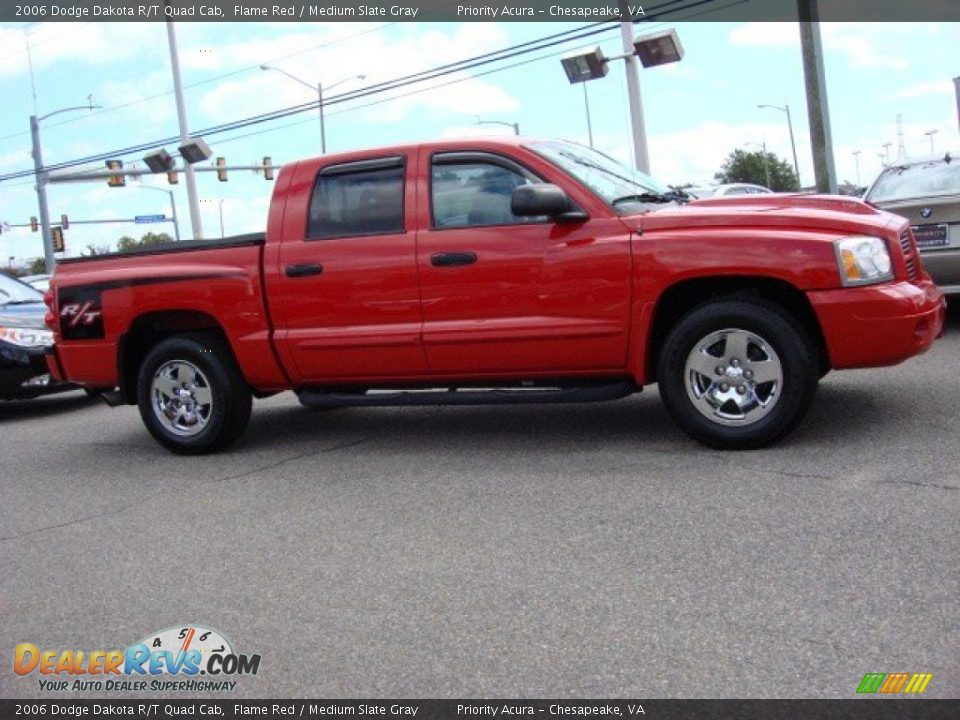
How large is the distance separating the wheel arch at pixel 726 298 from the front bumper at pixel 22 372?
615 centimetres

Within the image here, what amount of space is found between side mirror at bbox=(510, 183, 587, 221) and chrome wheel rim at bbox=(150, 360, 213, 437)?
2558 millimetres

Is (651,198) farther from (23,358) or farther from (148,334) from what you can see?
(23,358)

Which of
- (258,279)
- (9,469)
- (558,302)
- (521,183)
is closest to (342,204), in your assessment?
(258,279)

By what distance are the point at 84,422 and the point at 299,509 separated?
14.9ft

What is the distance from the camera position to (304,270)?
6223 millimetres

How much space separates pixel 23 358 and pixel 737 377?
270 inches

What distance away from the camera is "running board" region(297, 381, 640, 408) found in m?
5.67

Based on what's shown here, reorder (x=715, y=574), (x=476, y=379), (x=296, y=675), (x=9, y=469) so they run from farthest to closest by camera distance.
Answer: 1. (x=9, y=469)
2. (x=476, y=379)
3. (x=715, y=574)
4. (x=296, y=675)

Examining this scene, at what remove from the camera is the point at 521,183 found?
19.2ft

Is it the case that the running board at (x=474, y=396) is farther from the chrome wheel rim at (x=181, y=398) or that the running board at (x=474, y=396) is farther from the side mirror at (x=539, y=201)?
the side mirror at (x=539, y=201)

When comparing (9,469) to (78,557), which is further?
(9,469)

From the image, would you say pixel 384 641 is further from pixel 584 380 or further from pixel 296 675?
pixel 584 380
